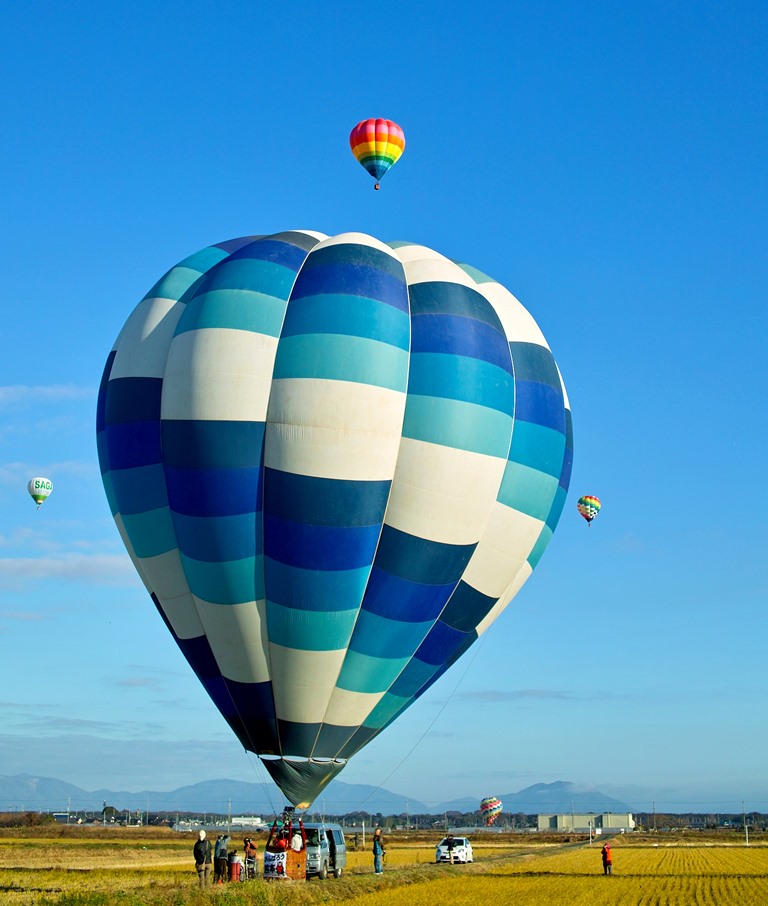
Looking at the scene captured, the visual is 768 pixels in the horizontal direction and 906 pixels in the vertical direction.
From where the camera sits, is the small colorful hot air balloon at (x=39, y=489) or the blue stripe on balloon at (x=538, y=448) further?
the small colorful hot air balloon at (x=39, y=489)

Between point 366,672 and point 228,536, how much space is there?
12.6ft

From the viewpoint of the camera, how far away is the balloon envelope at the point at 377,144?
27703 millimetres

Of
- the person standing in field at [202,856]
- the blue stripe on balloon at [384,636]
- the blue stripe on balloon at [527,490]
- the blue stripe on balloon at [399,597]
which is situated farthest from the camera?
the blue stripe on balloon at [527,490]

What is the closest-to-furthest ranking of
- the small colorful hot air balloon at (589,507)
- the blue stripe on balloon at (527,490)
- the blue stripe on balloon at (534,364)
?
the blue stripe on balloon at (527,490), the blue stripe on balloon at (534,364), the small colorful hot air balloon at (589,507)

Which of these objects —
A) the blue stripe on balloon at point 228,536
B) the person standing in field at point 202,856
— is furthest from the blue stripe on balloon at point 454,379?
the person standing in field at point 202,856

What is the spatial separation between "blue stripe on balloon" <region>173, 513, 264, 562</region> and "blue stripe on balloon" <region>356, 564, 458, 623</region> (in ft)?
7.52

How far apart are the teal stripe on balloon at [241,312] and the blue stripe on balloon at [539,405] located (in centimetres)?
539

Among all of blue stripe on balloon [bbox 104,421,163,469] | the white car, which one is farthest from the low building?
blue stripe on balloon [bbox 104,421,163,469]

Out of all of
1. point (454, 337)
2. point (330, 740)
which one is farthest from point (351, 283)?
point (330, 740)

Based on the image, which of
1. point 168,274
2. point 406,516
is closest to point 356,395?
point 406,516

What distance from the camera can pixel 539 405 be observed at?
24375 mm

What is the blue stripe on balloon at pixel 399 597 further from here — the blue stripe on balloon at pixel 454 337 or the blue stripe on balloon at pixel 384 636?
the blue stripe on balloon at pixel 454 337

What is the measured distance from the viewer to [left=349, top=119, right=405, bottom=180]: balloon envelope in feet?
90.9

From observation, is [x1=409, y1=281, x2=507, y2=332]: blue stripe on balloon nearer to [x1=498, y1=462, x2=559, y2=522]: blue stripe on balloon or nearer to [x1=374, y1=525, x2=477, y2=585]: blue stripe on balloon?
[x1=498, y1=462, x2=559, y2=522]: blue stripe on balloon
